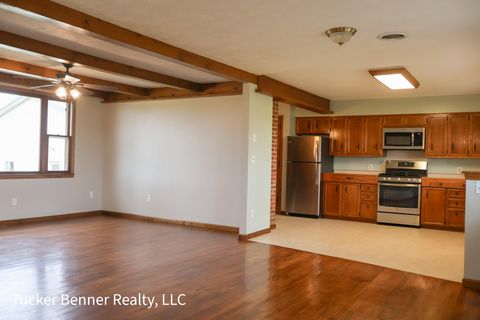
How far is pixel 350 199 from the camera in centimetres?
779

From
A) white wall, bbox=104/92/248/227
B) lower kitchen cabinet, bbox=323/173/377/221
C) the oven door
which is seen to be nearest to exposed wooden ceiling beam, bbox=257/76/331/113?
white wall, bbox=104/92/248/227

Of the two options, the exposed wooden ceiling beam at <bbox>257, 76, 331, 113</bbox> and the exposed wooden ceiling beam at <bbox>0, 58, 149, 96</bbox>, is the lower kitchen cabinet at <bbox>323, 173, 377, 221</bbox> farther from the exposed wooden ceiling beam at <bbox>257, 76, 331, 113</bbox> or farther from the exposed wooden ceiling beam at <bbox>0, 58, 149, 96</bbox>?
the exposed wooden ceiling beam at <bbox>0, 58, 149, 96</bbox>

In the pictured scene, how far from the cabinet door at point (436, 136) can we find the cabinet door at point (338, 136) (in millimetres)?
1528

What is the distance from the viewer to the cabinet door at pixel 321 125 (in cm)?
826

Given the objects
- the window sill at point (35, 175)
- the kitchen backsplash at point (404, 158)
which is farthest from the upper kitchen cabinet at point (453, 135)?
the window sill at point (35, 175)

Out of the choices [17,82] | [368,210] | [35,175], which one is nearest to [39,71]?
[17,82]

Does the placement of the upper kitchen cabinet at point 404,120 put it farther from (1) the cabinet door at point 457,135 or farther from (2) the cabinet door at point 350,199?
(2) the cabinet door at point 350,199

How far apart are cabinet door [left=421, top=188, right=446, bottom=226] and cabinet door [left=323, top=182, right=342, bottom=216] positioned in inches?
60.3

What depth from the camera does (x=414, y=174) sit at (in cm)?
750

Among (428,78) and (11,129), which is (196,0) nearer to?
(428,78)

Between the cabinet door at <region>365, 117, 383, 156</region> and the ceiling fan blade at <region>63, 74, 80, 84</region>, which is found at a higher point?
the ceiling fan blade at <region>63, 74, 80, 84</region>

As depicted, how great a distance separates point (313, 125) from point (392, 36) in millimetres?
4710

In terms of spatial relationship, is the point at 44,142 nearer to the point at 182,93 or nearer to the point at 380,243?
the point at 182,93

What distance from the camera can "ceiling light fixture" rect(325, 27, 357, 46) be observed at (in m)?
3.50
